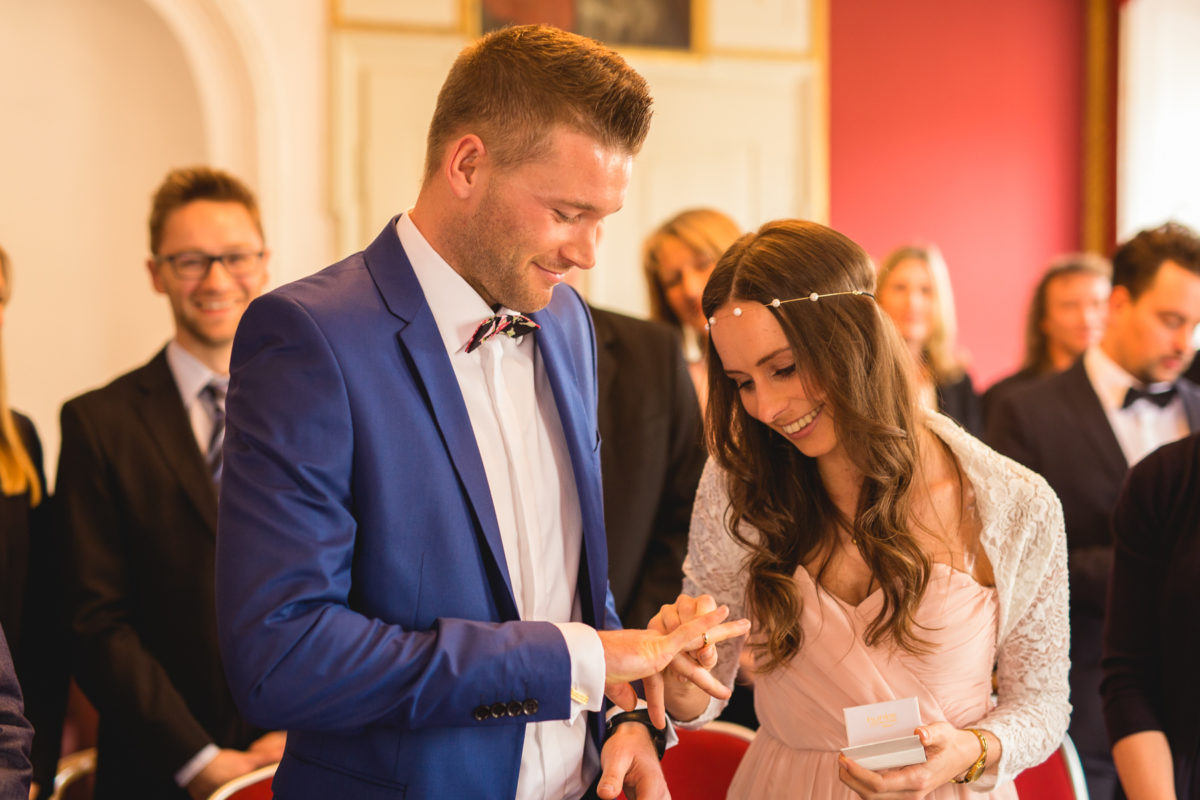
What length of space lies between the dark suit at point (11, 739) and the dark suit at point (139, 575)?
99 centimetres

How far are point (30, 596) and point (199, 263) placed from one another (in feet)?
3.04

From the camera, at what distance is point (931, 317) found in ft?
15.3

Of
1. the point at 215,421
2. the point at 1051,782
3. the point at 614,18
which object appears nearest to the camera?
the point at 1051,782

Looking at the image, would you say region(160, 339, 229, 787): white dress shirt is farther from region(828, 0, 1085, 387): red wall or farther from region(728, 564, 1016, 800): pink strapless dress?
region(828, 0, 1085, 387): red wall

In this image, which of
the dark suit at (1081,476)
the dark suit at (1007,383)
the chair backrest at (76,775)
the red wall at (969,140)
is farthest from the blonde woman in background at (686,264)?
the red wall at (969,140)

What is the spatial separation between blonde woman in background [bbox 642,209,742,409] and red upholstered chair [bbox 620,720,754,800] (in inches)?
46.8

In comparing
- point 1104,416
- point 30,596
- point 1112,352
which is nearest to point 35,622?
point 30,596

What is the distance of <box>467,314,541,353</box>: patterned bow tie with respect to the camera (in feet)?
5.26

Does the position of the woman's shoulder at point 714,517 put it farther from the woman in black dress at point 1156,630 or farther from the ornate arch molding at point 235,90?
the ornate arch molding at point 235,90

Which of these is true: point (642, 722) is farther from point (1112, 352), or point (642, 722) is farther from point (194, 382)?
point (1112, 352)

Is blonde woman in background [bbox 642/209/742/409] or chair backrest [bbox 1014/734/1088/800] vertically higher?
blonde woman in background [bbox 642/209/742/409]

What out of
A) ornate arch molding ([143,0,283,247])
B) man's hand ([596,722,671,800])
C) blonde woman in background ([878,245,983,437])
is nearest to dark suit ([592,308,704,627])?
man's hand ([596,722,671,800])

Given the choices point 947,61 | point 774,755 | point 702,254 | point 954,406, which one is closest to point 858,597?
point 774,755

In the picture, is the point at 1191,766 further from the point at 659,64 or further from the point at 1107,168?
the point at 1107,168
